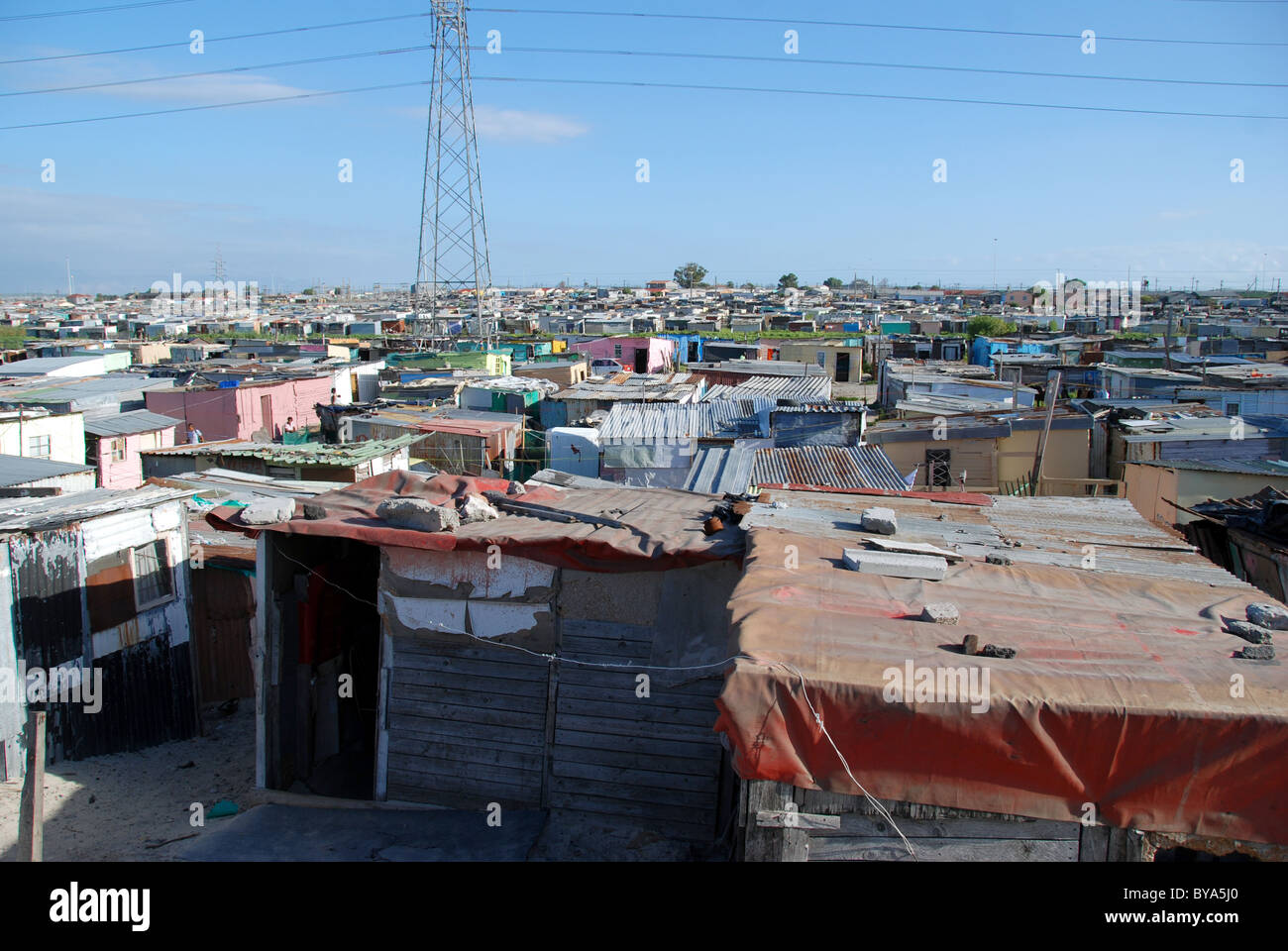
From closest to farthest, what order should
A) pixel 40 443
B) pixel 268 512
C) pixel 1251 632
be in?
pixel 1251 632 < pixel 268 512 < pixel 40 443

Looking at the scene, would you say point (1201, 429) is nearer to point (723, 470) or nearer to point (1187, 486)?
point (1187, 486)

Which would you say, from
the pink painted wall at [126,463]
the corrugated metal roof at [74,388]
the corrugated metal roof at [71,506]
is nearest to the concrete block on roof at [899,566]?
the corrugated metal roof at [71,506]

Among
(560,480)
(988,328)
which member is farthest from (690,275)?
(560,480)

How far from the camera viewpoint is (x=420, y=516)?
7.23 m

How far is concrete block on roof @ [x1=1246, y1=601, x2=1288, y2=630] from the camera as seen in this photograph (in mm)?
5078

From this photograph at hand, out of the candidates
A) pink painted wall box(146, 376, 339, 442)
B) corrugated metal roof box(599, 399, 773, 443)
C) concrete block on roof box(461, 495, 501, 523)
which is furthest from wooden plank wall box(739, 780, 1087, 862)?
pink painted wall box(146, 376, 339, 442)

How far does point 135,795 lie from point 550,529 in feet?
17.5

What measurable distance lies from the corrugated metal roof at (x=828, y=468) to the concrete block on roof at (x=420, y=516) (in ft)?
24.6

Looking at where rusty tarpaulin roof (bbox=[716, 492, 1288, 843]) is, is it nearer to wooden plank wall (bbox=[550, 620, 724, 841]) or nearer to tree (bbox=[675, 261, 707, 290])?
wooden plank wall (bbox=[550, 620, 724, 841])

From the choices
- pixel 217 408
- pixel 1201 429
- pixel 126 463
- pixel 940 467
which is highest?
pixel 217 408

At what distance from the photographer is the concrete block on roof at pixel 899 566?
589 centimetres

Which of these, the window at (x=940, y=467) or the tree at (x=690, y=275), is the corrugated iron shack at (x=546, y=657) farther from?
the tree at (x=690, y=275)
